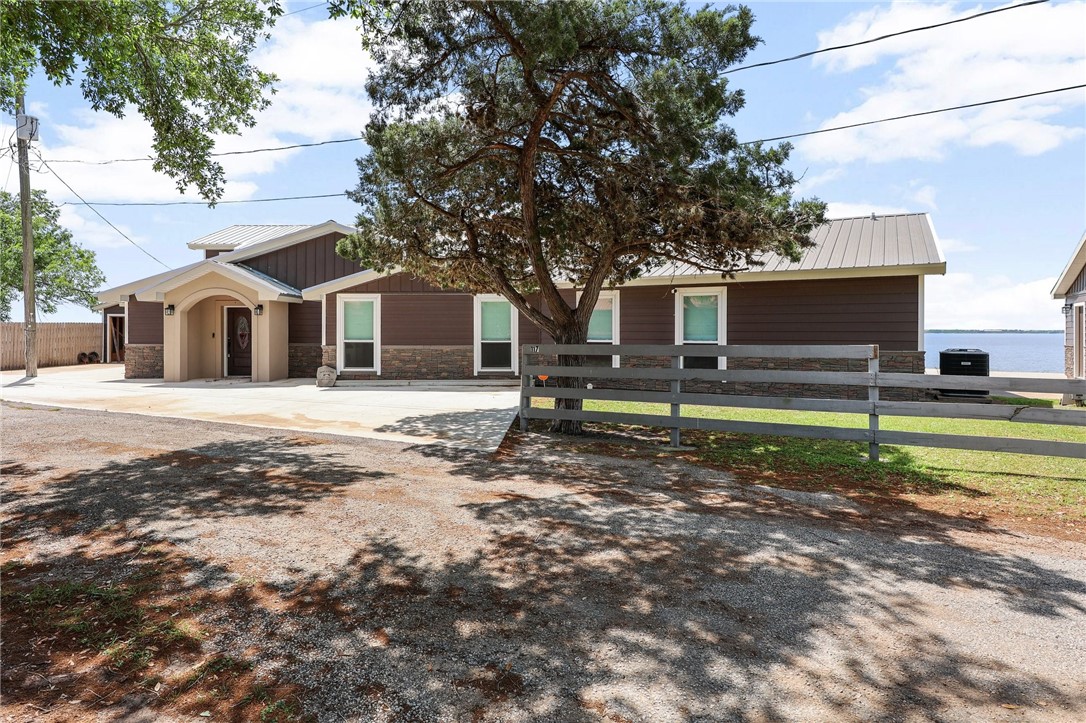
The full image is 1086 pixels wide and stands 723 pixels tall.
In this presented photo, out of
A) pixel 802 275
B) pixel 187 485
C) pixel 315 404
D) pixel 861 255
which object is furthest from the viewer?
pixel 802 275

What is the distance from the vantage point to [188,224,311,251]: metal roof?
20062 mm

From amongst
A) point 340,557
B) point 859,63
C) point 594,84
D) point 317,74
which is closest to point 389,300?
point 317,74

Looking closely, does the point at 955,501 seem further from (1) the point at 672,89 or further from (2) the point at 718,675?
(1) the point at 672,89

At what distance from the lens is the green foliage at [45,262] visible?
26.8 m

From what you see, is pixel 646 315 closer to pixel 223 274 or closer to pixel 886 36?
pixel 886 36

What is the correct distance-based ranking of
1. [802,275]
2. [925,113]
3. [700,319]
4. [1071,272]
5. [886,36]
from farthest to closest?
[1071,272] → [700,319] → [802,275] → [925,113] → [886,36]

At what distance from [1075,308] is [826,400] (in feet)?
41.0

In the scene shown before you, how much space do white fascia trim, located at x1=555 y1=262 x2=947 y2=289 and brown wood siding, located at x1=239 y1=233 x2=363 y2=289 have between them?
9195 millimetres

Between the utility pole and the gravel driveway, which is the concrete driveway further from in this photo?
the gravel driveway

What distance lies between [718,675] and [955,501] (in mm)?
3911

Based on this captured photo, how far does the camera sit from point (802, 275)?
40.6 feet

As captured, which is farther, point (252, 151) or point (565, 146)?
point (252, 151)

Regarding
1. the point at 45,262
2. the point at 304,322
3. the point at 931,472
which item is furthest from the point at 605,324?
the point at 45,262

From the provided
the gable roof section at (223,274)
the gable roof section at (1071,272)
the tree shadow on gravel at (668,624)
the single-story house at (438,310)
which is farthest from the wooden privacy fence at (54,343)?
the gable roof section at (1071,272)
